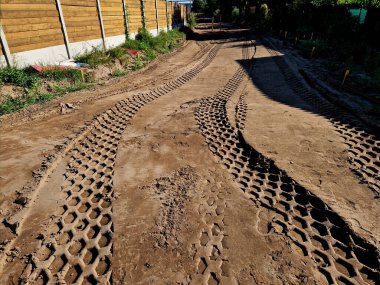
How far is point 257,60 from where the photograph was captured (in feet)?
39.9

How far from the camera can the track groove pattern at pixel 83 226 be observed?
2.47 meters

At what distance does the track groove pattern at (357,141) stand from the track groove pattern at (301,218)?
1.04 m

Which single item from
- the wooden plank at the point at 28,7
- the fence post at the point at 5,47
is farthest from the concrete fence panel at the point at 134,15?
the fence post at the point at 5,47

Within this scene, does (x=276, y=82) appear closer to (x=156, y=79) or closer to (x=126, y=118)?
(x=156, y=79)

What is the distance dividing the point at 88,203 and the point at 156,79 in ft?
21.3

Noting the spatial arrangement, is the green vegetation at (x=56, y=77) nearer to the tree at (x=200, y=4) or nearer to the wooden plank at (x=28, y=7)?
the wooden plank at (x=28, y=7)

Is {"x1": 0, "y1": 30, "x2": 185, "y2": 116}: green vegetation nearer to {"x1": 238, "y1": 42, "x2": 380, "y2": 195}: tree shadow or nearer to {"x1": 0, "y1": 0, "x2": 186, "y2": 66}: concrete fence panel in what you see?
{"x1": 0, "y1": 0, "x2": 186, "y2": 66}: concrete fence panel

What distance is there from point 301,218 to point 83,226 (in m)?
2.68

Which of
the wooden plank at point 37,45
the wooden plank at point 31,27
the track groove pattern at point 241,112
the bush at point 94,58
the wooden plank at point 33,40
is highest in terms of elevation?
the wooden plank at point 31,27

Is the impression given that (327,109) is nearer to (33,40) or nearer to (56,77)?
(56,77)

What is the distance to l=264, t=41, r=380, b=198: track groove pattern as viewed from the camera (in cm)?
391

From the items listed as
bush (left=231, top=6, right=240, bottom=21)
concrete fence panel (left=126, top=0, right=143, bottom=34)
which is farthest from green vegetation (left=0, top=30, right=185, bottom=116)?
bush (left=231, top=6, right=240, bottom=21)

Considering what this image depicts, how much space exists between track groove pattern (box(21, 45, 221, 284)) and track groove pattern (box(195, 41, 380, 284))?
75.1 inches

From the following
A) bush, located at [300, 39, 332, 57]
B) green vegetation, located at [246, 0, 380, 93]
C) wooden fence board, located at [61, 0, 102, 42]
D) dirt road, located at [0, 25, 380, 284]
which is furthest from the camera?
bush, located at [300, 39, 332, 57]
